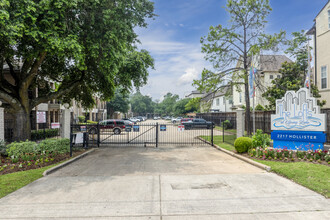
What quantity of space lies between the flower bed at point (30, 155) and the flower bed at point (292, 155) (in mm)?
9285

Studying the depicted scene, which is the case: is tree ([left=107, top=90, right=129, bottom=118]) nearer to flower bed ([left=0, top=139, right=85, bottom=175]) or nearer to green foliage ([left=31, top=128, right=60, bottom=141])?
green foliage ([left=31, top=128, right=60, bottom=141])

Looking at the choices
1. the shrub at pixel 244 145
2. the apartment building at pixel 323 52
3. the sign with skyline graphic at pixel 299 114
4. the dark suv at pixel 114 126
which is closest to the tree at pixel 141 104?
the dark suv at pixel 114 126

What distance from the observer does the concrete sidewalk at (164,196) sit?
4.73 meters

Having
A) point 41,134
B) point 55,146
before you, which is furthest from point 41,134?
point 55,146

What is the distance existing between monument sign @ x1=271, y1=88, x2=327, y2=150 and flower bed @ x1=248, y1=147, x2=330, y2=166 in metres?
0.51

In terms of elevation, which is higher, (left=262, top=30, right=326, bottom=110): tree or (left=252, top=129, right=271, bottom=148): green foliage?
(left=262, top=30, right=326, bottom=110): tree

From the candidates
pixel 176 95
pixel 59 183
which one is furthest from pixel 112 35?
pixel 176 95

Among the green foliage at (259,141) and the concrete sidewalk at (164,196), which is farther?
the green foliage at (259,141)

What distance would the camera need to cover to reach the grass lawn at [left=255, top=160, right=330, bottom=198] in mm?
6117

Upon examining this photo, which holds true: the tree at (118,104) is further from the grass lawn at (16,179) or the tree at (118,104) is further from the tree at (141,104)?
the tree at (141,104)

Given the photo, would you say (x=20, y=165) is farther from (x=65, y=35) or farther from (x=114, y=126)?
Result: (x=114, y=126)

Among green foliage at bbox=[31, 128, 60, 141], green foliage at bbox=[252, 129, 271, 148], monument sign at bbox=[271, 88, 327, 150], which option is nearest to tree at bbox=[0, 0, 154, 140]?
green foliage at bbox=[31, 128, 60, 141]

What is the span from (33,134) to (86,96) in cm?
563

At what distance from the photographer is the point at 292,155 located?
10.1 metres
